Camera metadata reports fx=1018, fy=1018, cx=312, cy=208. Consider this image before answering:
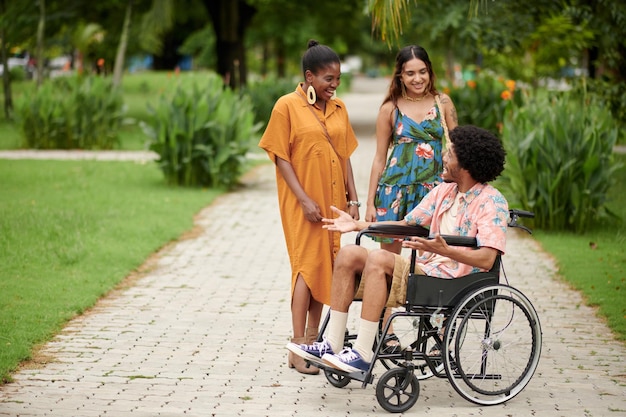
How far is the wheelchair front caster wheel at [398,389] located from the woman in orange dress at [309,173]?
79 cm

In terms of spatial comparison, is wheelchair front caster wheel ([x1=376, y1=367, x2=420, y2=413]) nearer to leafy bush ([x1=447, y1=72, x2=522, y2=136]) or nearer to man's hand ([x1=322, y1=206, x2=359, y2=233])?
man's hand ([x1=322, y1=206, x2=359, y2=233])

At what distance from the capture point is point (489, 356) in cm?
538

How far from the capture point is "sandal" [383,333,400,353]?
514 cm

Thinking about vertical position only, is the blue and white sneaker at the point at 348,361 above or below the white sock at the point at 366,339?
below

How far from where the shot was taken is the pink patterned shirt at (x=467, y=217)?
506 cm

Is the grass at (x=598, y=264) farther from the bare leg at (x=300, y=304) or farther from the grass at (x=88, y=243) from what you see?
the bare leg at (x=300, y=304)

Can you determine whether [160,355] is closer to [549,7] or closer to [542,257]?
[542,257]

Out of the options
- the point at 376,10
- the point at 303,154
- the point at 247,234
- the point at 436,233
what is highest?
the point at 376,10

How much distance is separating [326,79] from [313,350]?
4.79 ft

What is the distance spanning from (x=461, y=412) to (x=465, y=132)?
1405mm

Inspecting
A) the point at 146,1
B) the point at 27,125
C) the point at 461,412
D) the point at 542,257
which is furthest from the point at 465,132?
the point at 146,1

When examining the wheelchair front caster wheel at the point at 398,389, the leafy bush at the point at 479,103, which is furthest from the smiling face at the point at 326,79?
the leafy bush at the point at 479,103

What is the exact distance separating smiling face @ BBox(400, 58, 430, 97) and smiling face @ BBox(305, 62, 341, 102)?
526 mm

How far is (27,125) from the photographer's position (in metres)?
19.4
